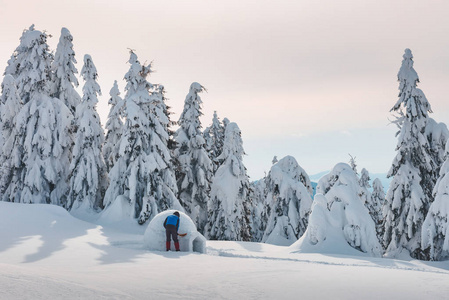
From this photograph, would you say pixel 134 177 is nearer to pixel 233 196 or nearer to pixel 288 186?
pixel 233 196

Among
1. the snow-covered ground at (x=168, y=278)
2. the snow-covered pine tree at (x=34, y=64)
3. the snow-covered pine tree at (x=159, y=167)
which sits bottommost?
the snow-covered ground at (x=168, y=278)

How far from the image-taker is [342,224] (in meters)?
19.6

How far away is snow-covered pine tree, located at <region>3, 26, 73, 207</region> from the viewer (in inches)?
1148

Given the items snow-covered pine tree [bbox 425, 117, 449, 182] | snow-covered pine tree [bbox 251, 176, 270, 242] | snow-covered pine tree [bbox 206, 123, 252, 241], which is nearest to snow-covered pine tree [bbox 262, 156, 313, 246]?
snow-covered pine tree [bbox 206, 123, 252, 241]

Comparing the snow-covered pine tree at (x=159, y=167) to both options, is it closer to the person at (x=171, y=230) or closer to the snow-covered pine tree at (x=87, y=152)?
the snow-covered pine tree at (x=87, y=152)

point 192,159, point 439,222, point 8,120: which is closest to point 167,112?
point 192,159

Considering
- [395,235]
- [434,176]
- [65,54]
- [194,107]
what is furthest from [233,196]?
[65,54]

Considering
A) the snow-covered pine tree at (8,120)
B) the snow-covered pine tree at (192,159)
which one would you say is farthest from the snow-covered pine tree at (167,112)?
the snow-covered pine tree at (8,120)

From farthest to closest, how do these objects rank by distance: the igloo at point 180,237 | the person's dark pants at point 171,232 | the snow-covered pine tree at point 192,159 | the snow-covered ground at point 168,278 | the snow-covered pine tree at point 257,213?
1. the snow-covered pine tree at point 257,213
2. the snow-covered pine tree at point 192,159
3. the igloo at point 180,237
4. the person's dark pants at point 171,232
5. the snow-covered ground at point 168,278

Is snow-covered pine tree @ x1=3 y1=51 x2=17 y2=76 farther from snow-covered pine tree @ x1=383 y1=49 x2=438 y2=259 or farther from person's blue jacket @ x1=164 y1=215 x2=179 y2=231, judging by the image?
snow-covered pine tree @ x1=383 y1=49 x2=438 y2=259

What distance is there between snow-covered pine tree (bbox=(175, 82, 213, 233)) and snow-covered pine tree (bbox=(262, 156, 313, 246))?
216 inches

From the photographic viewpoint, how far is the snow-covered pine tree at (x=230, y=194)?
3014 cm

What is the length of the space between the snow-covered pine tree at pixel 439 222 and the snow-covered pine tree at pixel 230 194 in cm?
1351

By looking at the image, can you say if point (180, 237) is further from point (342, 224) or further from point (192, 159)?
point (192, 159)
